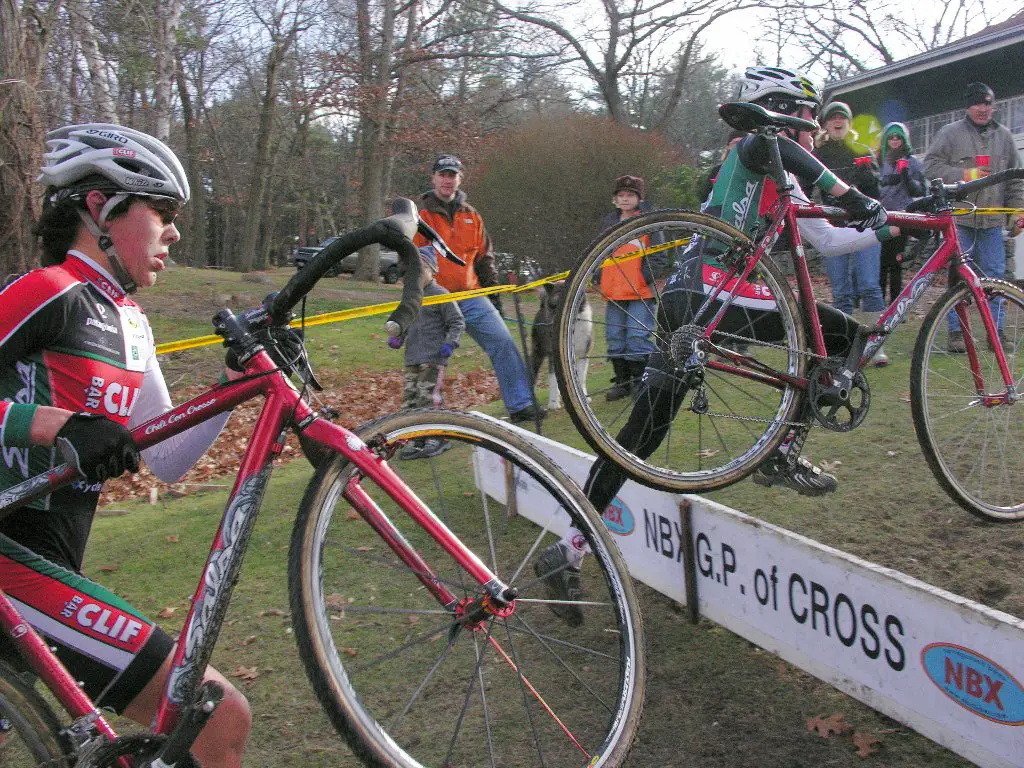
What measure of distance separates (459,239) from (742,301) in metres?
4.18

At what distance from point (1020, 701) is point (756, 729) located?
91cm

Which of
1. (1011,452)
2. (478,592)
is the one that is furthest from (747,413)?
(478,592)

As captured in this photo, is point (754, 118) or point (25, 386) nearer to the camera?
point (25, 386)

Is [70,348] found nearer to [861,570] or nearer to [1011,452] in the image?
[861,570]

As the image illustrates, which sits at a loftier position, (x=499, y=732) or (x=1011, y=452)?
(x=1011, y=452)

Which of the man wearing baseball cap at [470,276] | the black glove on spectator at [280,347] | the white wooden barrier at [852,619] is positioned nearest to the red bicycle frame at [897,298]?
the white wooden barrier at [852,619]

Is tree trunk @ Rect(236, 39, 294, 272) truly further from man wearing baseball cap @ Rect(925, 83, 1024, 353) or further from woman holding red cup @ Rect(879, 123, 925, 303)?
man wearing baseball cap @ Rect(925, 83, 1024, 353)

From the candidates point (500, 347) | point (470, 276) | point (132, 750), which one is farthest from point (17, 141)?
point (132, 750)

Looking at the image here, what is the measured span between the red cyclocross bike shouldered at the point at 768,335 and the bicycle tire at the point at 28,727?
1.85 m

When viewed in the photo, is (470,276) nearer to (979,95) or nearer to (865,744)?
(979,95)

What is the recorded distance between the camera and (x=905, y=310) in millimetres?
3945

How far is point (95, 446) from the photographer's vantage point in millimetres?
2082

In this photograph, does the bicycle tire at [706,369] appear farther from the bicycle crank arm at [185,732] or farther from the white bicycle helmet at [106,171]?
the bicycle crank arm at [185,732]

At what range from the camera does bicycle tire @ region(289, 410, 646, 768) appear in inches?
82.3
